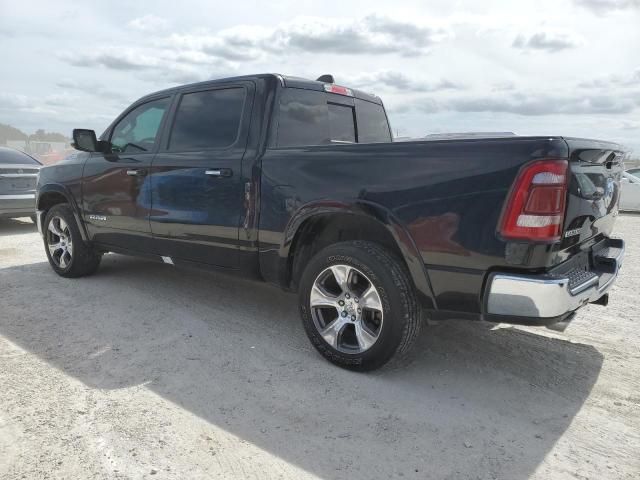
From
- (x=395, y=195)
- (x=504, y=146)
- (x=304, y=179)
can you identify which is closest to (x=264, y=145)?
(x=304, y=179)

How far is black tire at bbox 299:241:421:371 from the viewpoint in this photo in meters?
3.09

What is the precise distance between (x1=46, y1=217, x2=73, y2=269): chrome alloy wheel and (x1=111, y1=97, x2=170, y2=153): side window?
→ 44.7 inches

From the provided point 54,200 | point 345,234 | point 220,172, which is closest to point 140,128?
point 220,172

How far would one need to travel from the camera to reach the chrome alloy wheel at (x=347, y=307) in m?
3.27

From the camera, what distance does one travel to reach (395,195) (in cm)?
302

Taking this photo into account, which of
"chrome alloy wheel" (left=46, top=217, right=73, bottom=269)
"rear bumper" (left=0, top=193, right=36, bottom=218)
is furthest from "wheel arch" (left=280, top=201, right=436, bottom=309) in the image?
"rear bumper" (left=0, top=193, right=36, bottom=218)

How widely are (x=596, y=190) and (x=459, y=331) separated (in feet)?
5.07

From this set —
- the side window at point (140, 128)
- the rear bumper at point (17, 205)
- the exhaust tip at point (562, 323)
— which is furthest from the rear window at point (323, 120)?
the rear bumper at point (17, 205)

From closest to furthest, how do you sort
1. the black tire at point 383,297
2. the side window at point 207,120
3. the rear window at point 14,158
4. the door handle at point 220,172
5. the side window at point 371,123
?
the black tire at point 383,297 → the door handle at point 220,172 → the side window at point 207,120 → the side window at point 371,123 → the rear window at point 14,158

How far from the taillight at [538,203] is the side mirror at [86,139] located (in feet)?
13.2

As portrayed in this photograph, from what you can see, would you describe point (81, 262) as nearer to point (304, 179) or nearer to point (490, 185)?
point (304, 179)

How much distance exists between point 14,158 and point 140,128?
567 cm

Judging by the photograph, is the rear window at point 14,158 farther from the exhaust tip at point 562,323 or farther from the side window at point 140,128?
the exhaust tip at point 562,323

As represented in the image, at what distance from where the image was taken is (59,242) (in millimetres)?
5723
